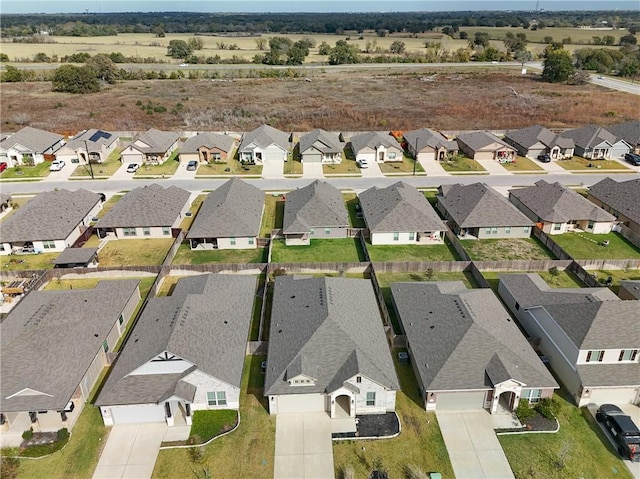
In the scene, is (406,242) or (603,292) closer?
(603,292)

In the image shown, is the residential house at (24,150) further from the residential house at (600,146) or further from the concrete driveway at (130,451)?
the residential house at (600,146)

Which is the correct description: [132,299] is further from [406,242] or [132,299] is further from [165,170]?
[165,170]

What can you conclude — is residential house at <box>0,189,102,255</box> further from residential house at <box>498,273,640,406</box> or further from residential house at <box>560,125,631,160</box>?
residential house at <box>560,125,631,160</box>

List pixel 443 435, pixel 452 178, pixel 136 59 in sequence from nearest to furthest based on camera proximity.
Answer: pixel 443 435 → pixel 452 178 → pixel 136 59

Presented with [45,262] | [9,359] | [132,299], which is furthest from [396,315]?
[45,262]

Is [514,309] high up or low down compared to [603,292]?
down

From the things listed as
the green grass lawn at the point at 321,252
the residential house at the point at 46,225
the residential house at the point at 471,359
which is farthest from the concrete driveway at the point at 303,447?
the residential house at the point at 46,225

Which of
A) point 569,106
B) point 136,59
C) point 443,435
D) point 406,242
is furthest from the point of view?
point 136,59
